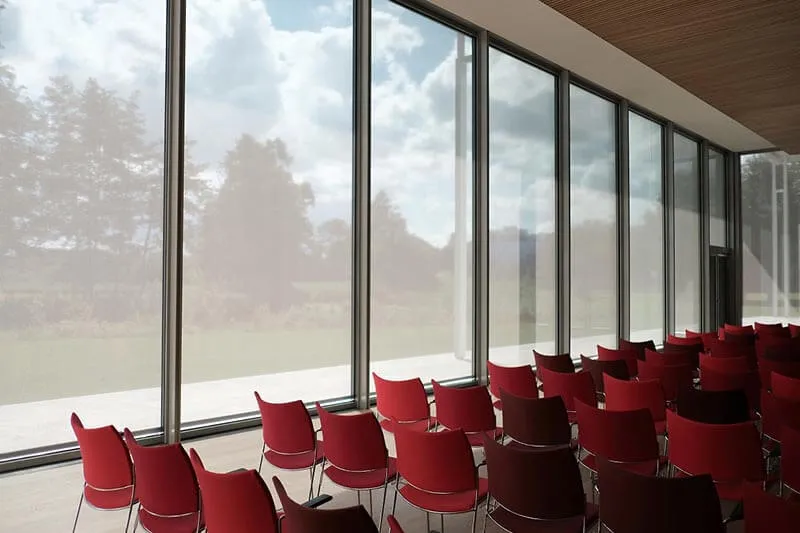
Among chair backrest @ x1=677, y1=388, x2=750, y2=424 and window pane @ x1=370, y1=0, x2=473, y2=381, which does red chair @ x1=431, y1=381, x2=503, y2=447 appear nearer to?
chair backrest @ x1=677, y1=388, x2=750, y2=424

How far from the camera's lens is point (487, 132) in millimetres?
8414

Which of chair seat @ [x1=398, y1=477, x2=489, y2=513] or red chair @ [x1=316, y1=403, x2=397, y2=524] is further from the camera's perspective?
red chair @ [x1=316, y1=403, x2=397, y2=524]

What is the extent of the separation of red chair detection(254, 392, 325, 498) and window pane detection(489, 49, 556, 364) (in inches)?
199

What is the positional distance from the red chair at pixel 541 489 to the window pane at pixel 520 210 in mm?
5726

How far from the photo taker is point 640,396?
15.0 ft

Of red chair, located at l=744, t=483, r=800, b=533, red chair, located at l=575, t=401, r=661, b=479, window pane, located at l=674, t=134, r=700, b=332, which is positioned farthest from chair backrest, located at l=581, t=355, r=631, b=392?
window pane, located at l=674, t=134, r=700, b=332

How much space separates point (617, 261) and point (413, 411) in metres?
7.57

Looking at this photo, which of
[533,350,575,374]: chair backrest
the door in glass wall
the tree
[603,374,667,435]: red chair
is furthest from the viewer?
the door in glass wall

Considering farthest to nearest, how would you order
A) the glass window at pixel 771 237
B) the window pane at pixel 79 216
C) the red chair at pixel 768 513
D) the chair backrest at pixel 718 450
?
the glass window at pixel 771 237 < the window pane at pixel 79 216 < the chair backrest at pixel 718 450 < the red chair at pixel 768 513

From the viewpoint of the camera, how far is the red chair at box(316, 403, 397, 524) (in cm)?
351

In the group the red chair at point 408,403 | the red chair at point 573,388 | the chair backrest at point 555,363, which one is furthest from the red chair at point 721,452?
the chair backrest at point 555,363

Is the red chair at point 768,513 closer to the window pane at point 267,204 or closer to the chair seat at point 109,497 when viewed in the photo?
the chair seat at point 109,497

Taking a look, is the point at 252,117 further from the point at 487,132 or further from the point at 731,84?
the point at 731,84

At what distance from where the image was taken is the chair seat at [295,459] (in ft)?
12.4
